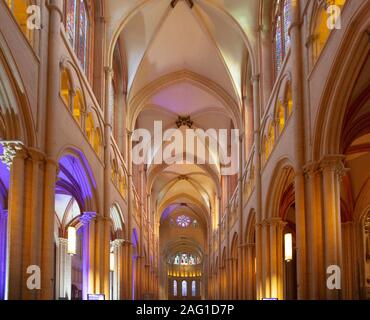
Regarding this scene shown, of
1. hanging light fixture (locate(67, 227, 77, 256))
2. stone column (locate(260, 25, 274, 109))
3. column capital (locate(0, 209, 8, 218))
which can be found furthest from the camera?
stone column (locate(260, 25, 274, 109))

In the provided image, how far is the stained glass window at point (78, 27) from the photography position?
20.3 metres

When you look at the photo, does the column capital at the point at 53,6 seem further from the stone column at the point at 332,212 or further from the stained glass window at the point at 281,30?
the stone column at the point at 332,212

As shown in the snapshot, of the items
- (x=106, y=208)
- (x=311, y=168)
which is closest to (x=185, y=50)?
(x=106, y=208)

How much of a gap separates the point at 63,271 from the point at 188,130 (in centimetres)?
1301

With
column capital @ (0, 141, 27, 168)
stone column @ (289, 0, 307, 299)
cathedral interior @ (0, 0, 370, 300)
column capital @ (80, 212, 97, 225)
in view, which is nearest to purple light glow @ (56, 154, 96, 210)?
cathedral interior @ (0, 0, 370, 300)

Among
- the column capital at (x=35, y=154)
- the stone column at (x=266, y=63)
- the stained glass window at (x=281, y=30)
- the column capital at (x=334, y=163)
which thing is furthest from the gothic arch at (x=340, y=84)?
the stone column at (x=266, y=63)

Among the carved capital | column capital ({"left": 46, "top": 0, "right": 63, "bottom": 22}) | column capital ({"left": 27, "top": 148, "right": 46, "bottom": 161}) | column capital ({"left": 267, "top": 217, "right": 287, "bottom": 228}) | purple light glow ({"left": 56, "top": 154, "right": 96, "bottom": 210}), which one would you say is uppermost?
column capital ({"left": 46, "top": 0, "right": 63, "bottom": 22})

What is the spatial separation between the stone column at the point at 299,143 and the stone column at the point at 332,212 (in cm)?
127

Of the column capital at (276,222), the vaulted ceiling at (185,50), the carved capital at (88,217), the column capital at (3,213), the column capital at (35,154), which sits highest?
the vaulted ceiling at (185,50)

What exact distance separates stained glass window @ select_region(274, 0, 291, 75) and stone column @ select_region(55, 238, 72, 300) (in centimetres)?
1727

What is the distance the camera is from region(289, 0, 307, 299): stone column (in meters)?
16.6

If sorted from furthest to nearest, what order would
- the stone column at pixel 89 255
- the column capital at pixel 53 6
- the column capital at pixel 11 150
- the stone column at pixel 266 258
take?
the stone column at pixel 266 258, the stone column at pixel 89 255, the column capital at pixel 53 6, the column capital at pixel 11 150

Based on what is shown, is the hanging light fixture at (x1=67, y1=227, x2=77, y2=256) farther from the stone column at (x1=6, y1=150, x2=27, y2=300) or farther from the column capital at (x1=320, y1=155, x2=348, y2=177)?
the column capital at (x1=320, y1=155, x2=348, y2=177)
